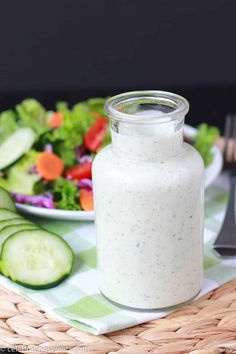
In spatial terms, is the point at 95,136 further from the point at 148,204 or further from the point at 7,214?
the point at 148,204

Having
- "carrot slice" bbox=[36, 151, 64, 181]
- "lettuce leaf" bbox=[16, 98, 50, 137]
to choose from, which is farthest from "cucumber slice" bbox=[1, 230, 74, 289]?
"lettuce leaf" bbox=[16, 98, 50, 137]

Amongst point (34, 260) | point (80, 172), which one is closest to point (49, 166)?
point (80, 172)

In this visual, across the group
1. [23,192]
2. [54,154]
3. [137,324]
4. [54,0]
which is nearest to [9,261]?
[137,324]

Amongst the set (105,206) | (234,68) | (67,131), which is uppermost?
(105,206)

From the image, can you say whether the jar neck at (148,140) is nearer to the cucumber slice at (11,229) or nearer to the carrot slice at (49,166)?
the cucumber slice at (11,229)

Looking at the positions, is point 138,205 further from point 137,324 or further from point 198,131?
point 198,131

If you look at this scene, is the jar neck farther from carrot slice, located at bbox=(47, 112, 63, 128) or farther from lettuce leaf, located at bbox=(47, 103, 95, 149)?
carrot slice, located at bbox=(47, 112, 63, 128)

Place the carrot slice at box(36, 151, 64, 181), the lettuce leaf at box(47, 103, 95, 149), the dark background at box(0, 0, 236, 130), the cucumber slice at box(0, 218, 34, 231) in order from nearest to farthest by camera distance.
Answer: the cucumber slice at box(0, 218, 34, 231) < the carrot slice at box(36, 151, 64, 181) < the lettuce leaf at box(47, 103, 95, 149) < the dark background at box(0, 0, 236, 130)
